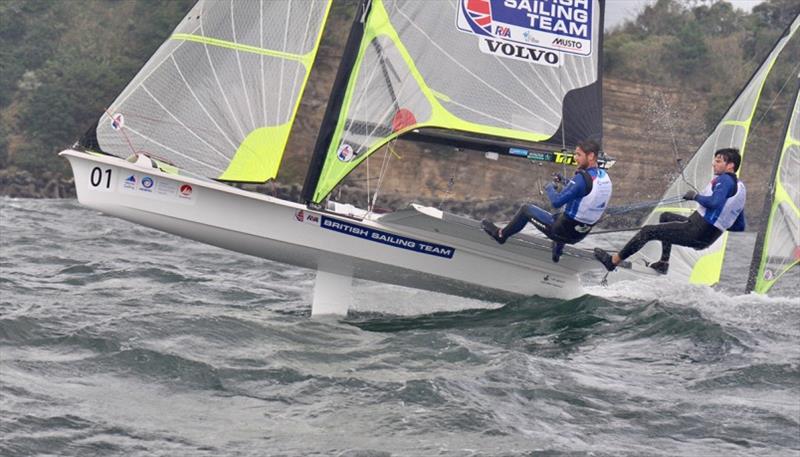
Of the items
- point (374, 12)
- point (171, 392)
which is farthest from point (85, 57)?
point (171, 392)

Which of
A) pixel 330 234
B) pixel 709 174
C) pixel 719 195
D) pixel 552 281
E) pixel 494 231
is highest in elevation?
pixel 709 174

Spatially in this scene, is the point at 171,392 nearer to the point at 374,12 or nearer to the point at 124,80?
the point at 374,12

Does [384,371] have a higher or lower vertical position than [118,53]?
lower

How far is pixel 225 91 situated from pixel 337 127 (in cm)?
105

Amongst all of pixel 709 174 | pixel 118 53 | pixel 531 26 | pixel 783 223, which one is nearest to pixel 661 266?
pixel 709 174

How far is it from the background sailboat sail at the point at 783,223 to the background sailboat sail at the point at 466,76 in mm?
3280

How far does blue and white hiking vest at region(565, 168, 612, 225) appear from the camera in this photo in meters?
10.4

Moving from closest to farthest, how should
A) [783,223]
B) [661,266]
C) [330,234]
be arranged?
[330,234] → [661,266] → [783,223]

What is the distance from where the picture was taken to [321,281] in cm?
1115

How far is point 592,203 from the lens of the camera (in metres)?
10.5

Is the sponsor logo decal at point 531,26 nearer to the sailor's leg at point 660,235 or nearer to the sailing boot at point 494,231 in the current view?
the sailing boot at point 494,231

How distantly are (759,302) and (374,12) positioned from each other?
5133 millimetres

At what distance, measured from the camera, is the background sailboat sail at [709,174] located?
12.8 m

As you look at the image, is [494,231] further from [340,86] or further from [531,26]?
[531,26]
